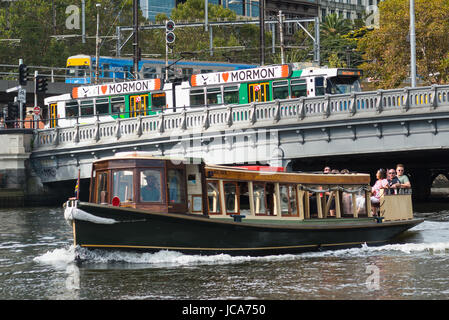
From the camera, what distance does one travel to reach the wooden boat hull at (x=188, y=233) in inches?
749

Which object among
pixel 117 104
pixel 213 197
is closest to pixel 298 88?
pixel 117 104

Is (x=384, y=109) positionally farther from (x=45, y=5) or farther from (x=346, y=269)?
(x=45, y=5)

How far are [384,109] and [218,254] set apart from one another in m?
16.2

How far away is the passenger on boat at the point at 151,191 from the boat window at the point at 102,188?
38.7 inches

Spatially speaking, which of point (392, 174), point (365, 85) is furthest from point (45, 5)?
point (392, 174)

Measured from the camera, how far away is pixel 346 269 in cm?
1886

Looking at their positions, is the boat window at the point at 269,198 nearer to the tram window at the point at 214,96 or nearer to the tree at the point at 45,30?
the tram window at the point at 214,96

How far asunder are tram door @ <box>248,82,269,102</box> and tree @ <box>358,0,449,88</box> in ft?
66.4

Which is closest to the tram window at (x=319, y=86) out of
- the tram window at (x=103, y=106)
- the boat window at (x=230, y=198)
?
the tram window at (x=103, y=106)

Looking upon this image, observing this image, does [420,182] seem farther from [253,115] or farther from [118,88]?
[118,88]

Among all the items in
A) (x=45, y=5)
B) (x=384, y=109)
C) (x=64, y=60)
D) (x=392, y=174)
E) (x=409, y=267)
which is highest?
(x=45, y=5)

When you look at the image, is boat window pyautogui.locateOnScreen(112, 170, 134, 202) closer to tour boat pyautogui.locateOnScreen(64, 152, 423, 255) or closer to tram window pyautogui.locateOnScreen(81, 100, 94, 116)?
tour boat pyautogui.locateOnScreen(64, 152, 423, 255)

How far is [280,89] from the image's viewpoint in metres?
41.2
